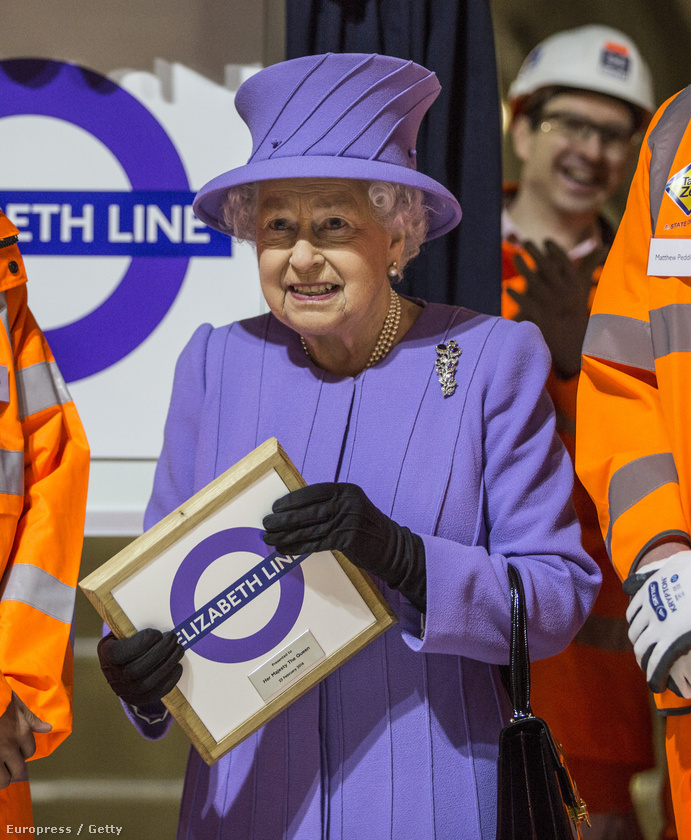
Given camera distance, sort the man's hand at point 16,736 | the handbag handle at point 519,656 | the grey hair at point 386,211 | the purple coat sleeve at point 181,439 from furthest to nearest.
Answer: the purple coat sleeve at point 181,439 < the grey hair at point 386,211 < the man's hand at point 16,736 < the handbag handle at point 519,656

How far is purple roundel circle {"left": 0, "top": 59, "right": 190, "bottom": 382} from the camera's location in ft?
8.42

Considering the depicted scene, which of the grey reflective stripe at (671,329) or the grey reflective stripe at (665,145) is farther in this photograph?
the grey reflective stripe at (665,145)

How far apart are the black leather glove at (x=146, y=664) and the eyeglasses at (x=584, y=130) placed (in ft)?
8.42

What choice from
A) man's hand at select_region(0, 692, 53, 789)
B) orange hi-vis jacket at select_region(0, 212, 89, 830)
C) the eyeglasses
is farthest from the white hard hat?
man's hand at select_region(0, 692, 53, 789)

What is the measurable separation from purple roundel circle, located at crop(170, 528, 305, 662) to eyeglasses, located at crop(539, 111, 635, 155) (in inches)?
95.1

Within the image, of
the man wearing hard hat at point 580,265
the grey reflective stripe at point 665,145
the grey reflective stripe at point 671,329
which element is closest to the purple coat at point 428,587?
the grey reflective stripe at point 671,329

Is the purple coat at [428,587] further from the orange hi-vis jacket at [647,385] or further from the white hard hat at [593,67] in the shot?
the white hard hat at [593,67]

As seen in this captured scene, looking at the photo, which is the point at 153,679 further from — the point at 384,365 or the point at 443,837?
the point at 384,365

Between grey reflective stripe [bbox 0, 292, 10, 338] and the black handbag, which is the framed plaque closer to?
the black handbag

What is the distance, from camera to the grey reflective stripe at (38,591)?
5.07 ft

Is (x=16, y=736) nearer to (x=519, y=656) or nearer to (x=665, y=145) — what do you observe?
(x=519, y=656)

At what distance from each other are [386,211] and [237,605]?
2.37 feet

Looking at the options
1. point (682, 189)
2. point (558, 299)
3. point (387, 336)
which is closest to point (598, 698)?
point (558, 299)

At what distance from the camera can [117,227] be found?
8.51 feet
